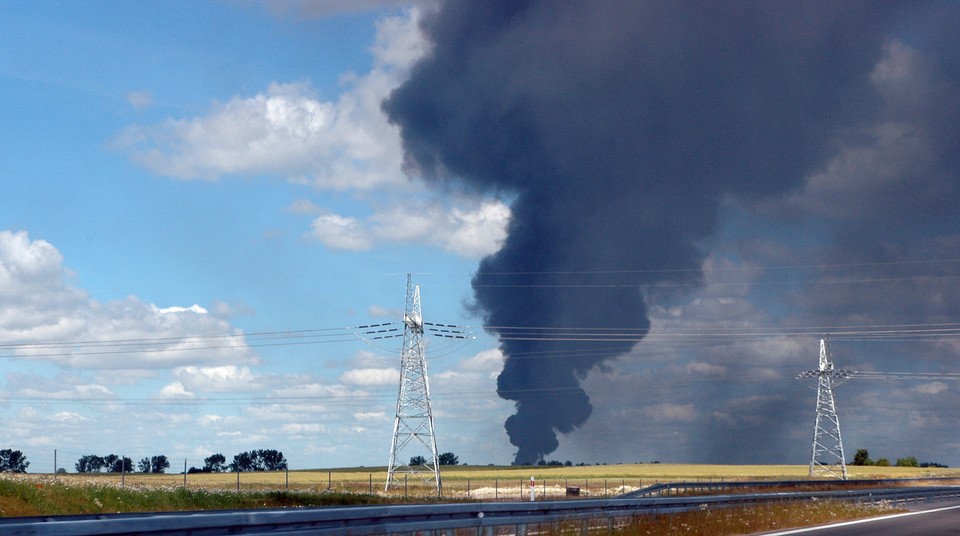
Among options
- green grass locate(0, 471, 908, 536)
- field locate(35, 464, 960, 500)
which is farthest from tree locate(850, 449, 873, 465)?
green grass locate(0, 471, 908, 536)

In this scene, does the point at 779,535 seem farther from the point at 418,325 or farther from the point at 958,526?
the point at 418,325

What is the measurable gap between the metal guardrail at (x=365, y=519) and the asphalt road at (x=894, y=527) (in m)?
4.39

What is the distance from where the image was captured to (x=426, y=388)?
238 feet

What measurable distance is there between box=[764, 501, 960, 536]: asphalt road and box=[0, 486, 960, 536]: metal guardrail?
439 cm

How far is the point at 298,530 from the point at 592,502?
11437 mm

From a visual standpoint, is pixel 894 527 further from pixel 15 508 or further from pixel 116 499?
pixel 116 499

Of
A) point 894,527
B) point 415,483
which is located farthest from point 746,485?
point 415,483

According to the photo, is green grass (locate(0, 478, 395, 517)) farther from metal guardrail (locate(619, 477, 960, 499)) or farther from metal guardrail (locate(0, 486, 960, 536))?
metal guardrail (locate(0, 486, 960, 536))

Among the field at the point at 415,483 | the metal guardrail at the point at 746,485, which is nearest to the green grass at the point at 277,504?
the field at the point at 415,483

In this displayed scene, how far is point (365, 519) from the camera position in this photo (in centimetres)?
1798

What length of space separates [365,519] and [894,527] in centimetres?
2089

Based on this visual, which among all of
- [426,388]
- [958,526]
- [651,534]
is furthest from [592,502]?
[426,388]

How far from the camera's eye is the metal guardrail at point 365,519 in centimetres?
1202

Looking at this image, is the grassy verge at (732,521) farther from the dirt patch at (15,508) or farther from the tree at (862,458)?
the tree at (862,458)
